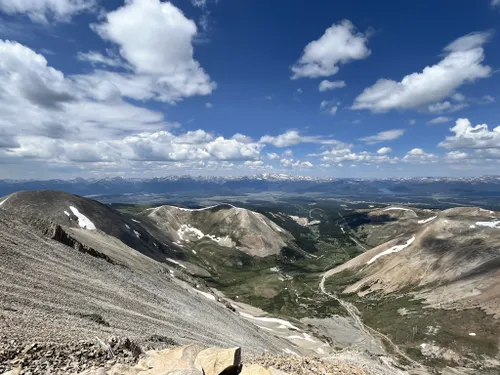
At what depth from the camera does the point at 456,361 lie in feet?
263

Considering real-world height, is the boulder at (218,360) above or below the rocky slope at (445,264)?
above

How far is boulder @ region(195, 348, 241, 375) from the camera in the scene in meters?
18.0

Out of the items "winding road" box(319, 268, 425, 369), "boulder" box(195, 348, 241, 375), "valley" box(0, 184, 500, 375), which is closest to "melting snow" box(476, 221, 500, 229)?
"valley" box(0, 184, 500, 375)

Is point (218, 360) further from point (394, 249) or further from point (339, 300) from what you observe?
point (394, 249)

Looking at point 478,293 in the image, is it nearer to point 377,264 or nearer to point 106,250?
point 377,264

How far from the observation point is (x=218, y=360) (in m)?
18.6

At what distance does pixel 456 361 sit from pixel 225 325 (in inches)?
2320

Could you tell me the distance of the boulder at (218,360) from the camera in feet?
59.2

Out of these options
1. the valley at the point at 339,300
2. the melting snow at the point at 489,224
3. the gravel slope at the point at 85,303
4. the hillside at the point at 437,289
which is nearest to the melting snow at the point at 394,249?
the hillside at the point at 437,289

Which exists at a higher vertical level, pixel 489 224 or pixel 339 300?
pixel 489 224

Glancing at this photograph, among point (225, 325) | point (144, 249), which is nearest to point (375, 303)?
point (225, 325)

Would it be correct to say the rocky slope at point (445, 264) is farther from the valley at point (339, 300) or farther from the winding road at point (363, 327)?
the winding road at point (363, 327)

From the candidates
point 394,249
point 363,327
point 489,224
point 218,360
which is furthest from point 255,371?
point 489,224

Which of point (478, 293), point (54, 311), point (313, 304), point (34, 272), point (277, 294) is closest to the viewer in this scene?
point (54, 311)
